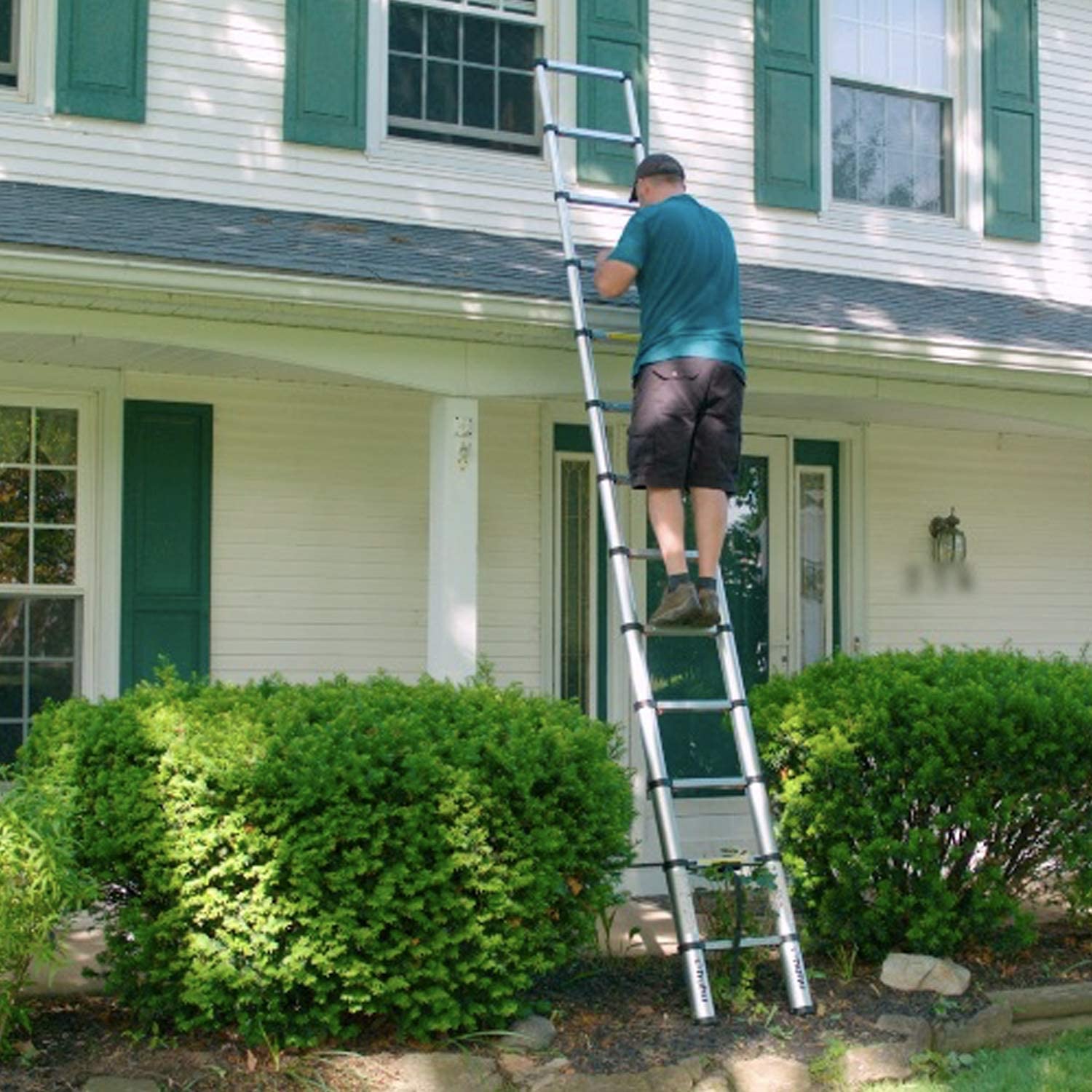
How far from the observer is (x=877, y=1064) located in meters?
5.19

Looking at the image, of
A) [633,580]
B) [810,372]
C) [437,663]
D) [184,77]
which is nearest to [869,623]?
[633,580]

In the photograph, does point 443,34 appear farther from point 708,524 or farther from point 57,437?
point 708,524

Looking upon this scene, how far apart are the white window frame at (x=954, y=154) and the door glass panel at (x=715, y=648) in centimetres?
159

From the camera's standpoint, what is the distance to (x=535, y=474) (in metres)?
8.14

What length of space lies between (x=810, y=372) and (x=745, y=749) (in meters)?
2.37

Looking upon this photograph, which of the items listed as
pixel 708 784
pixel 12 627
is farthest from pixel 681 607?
pixel 12 627

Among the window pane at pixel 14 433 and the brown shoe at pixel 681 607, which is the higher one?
the window pane at pixel 14 433

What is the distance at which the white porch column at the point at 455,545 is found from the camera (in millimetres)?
A: 6668

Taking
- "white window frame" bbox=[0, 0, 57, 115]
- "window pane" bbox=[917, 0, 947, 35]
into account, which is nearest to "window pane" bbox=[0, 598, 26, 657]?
"white window frame" bbox=[0, 0, 57, 115]

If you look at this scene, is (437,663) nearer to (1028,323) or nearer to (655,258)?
(655,258)

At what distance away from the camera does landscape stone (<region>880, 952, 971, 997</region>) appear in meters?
5.77

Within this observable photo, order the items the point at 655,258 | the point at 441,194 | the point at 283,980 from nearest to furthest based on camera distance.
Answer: the point at 283,980 < the point at 655,258 < the point at 441,194

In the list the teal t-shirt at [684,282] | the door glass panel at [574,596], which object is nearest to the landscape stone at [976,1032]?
the teal t-shirt at [684,282]

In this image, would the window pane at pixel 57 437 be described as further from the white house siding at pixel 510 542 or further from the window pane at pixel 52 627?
the white house siding at pixel 510 542
